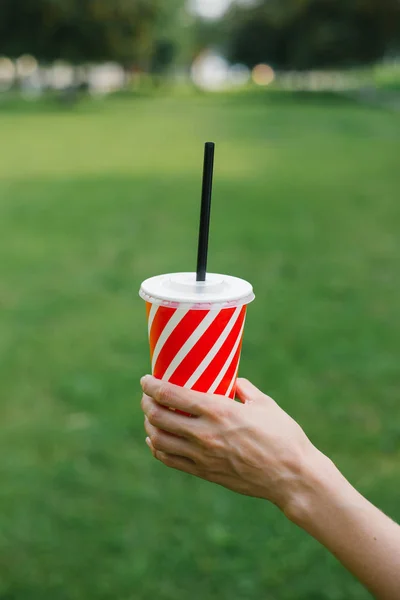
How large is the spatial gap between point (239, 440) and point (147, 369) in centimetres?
337

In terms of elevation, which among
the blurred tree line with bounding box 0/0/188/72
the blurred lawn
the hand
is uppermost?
the blurred tree line with bounding box 0/0/188/72

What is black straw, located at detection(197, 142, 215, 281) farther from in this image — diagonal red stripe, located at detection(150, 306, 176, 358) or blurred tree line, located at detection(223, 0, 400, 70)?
blurred tree line, located at detection(223, 0, 400, 70)

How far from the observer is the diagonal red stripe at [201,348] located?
4.46 feet

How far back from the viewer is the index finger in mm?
1263

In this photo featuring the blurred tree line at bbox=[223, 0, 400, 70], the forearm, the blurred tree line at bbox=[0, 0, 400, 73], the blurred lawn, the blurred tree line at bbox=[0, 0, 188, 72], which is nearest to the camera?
the forearm

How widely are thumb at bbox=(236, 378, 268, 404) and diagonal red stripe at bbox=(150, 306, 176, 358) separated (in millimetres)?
194

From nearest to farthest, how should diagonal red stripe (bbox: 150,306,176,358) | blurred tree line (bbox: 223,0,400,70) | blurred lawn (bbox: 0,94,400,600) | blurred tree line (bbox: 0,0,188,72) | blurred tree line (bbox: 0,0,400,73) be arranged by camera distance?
diagonal red stripe (bbox: 150,306,176,358) → blurred lawn (bbox: 0,94,400,600) → blurred tree line (bbox: 0,0,188,72) → blurred tree line (bbox: 0,0,400,73) → blurred tree line (bbox: 223,0,400,70)

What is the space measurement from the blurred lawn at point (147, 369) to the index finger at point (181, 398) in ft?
5.45

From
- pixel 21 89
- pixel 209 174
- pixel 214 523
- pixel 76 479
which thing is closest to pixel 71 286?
pixel 76 479

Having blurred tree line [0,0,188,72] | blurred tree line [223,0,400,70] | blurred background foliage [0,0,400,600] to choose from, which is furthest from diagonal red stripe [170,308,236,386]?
blurred tree line [223,0,400,70]

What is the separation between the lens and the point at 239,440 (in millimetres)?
1267

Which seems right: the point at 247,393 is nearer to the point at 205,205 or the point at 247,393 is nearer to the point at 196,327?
the point at 196,327

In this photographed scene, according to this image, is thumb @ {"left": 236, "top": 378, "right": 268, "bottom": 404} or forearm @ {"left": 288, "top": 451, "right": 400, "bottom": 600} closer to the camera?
forearm @ {"left": 288, "top": 451, "right": 400, "bottom": 600}

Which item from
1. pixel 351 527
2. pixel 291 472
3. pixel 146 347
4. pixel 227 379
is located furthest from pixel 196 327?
pixel 146 347
